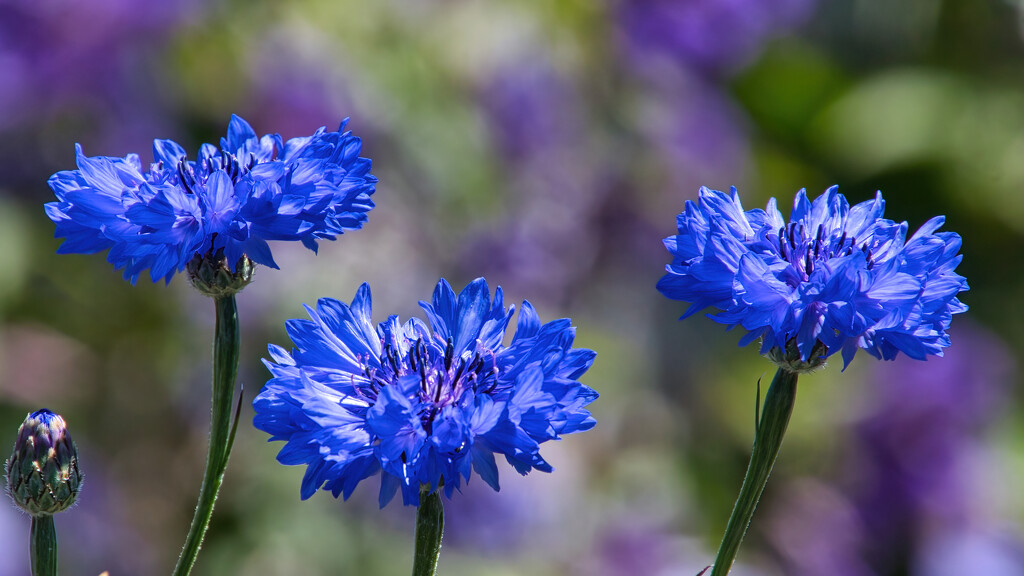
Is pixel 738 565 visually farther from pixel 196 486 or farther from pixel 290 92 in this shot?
pixel 290 92

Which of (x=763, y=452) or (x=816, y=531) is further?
(x=816, y=531)

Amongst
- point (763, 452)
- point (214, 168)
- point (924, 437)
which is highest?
point (924, 437)

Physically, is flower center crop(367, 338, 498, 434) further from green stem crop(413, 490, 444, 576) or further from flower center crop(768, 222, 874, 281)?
flower center crop(768, 222, 874, 281)

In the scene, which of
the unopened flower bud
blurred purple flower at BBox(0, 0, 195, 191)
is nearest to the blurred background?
blurred purple flower at BBox(0, 0, 195, 191)

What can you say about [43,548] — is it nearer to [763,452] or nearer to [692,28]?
[763,452]

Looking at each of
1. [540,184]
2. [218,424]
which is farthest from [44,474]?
[540,184]

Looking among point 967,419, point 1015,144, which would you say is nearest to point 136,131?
point 967,419

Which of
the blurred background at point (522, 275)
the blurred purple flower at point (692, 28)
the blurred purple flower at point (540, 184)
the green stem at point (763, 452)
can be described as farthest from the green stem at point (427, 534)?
the blurred purple flower at point (692, 28)
